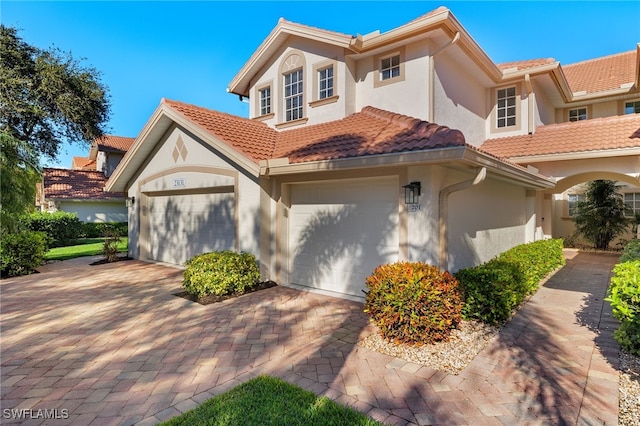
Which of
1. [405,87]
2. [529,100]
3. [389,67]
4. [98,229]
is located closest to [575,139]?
[529,100]

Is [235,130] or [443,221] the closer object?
[443,221]

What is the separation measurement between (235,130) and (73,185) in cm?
2344

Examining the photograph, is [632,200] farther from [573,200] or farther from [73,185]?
[73,185]

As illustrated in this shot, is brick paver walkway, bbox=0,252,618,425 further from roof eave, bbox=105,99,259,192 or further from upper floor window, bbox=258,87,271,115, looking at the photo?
upper floor window, bbox=258,87,271,115

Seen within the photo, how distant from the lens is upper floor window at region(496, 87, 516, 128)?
12.9 meters

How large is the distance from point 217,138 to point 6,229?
27.9 feet

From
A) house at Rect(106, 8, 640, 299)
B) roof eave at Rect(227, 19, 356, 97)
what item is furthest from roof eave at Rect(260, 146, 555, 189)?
roof eave at Rect(227, 19, 356, 97)

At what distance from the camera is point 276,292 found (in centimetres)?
848

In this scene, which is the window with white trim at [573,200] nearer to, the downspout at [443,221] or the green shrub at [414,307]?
the downspout at [443,221]

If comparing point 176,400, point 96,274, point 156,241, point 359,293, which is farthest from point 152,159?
point 176,400

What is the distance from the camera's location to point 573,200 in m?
18.4

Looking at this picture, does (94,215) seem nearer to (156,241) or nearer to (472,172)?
(156,241)

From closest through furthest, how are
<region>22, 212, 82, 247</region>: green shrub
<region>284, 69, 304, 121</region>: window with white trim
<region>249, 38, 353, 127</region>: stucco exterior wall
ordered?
1. <region>249, 38, 353, 127</region>: stucco exterior wall
2. <region>284, 69, 304, 121</region>: window with white trim
3. <region>22, 212, 82, 247</region>: green shrub

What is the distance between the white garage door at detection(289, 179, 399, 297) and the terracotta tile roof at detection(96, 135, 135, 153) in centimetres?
2903
